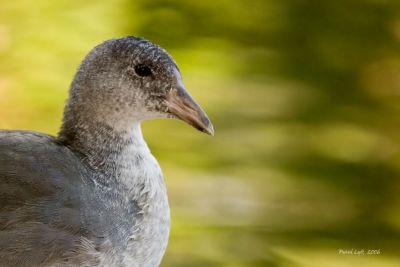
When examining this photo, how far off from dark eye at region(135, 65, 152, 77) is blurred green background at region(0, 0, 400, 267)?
1.24 meters

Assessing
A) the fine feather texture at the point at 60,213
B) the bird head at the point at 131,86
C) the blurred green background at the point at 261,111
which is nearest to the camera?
the fine feather texture at the point at 60,213

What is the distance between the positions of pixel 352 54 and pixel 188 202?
1.75m

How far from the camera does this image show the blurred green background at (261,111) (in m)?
4.40

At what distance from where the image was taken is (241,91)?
5.42 meters

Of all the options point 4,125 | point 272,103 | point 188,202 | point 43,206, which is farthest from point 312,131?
point 43,206

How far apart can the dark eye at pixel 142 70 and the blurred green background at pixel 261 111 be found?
1245 millimetres

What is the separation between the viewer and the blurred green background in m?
4.40

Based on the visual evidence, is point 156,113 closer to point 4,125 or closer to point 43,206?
point 43,206

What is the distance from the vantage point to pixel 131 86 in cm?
309

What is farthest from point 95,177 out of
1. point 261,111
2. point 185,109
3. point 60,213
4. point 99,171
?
point 261,111

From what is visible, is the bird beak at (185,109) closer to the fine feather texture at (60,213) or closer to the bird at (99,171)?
the bird at (99,171)

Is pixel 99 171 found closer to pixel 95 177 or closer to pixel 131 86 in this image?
pixel 95 177

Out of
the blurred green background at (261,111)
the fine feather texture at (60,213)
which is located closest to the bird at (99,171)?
the fine feather texture at (60,213)

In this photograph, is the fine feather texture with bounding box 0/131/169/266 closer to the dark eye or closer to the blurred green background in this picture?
the dark eye
